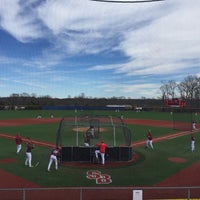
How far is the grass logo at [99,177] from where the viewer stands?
52.0 feet

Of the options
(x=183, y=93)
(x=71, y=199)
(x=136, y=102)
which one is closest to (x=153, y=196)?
(x=71, y=199)

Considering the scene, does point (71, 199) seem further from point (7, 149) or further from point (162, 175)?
point (7, 149)

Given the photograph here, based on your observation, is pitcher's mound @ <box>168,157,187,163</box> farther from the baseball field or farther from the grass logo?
the grass logo

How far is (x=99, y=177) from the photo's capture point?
16.5m

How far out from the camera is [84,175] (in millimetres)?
16891

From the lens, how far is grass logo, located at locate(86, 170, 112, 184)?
1584 centimetres

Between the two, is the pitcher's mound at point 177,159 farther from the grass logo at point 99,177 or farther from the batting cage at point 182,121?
the batting cage at point 182,121

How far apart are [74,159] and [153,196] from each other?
7.71 meters

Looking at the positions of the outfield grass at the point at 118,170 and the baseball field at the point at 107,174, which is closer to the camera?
the baseball field at the point at 107,174

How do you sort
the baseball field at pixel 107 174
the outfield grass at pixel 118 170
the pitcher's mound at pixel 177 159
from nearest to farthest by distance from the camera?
the baseball field at pixel 107 174 → the outfield grass at pixel 118 170 → the pitcher's mound at pixel 177 159

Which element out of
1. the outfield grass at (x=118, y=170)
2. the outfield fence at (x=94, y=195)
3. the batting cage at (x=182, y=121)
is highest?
the batting cage at (x=182, y=121)

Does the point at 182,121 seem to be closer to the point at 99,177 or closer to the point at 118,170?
the point at 118,170

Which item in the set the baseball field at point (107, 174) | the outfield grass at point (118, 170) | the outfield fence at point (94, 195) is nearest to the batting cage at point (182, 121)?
the outfield grass at point (118, 170)

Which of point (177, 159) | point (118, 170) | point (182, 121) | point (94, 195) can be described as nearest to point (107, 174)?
point (118, 170)
